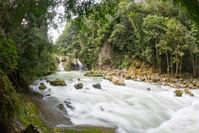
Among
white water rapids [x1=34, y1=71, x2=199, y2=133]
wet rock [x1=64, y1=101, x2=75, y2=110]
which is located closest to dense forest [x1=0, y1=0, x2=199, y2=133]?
wet rock [x1=64, y1=101, x2=75, y2=110]

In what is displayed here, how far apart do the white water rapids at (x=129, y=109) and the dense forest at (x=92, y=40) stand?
5.75ft

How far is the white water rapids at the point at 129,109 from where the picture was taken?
932cm

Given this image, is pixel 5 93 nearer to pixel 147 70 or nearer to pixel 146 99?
pixel 146 99

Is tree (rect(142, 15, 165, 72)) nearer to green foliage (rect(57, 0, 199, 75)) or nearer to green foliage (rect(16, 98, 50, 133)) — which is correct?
green foliage (rect(57, 0, 199, 75))

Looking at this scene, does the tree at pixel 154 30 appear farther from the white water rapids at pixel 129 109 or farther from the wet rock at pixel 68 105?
the wet rock at pixel 68 105

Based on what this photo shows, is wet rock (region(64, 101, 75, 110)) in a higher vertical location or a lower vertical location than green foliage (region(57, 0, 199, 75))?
lower

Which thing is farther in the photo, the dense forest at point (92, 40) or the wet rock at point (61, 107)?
the wet rock at point (61, 107)

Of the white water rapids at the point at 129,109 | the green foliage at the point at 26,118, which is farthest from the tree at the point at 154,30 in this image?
the green foliage at the point at 26,118

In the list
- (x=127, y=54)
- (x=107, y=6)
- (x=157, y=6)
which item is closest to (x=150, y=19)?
(x=157, y=6)

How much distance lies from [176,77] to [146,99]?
368 inches

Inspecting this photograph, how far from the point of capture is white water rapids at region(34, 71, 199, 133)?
9.32m

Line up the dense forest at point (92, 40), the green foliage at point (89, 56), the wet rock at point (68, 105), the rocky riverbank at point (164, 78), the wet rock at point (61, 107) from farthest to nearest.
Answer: the green foliage at point (89, 56) < the rocky riverbank at point (164, 78) < the wet rock at point (68, 105) < the wet rock at point (61, 107) < the dense forest at point (92, 40)

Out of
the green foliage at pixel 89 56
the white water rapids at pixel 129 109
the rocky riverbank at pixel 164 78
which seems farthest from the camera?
the green foliage at pixel 89 56

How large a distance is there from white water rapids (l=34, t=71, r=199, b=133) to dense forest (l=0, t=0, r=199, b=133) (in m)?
1.75
